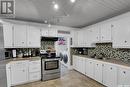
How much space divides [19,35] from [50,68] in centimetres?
182

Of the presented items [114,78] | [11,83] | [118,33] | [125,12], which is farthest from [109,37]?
[11,83]

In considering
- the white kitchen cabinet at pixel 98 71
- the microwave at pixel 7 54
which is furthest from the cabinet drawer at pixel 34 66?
the white kitchen cabinet at pixel 98 71

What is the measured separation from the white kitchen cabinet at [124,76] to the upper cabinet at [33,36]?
3.15 meters

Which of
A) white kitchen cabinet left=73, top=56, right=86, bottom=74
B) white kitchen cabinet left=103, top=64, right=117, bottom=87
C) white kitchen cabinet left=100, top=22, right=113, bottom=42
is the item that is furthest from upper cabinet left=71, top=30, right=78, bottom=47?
white kitchen cabinet left=103, top=64, right=117, bottom=87

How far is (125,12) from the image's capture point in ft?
9.60

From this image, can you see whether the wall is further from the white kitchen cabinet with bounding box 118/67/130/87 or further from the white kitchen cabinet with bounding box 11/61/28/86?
the white kitchen cabinet with bounding box 11/61/28/86

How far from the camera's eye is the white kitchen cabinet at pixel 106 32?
3.19m

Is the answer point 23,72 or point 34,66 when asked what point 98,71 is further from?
point 23,72

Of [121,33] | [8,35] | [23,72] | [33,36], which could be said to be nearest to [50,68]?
[23,72]

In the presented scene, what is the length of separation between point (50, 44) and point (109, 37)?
2.76 metres

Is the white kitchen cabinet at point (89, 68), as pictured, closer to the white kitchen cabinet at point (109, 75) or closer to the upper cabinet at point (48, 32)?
the white kitchen cabinet at point (109, 75)

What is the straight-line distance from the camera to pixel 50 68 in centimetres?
387

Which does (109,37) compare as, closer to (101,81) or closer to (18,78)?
(101,81)

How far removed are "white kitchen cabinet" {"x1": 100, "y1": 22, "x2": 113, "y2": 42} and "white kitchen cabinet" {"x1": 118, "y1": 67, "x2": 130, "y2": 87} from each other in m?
1.13
